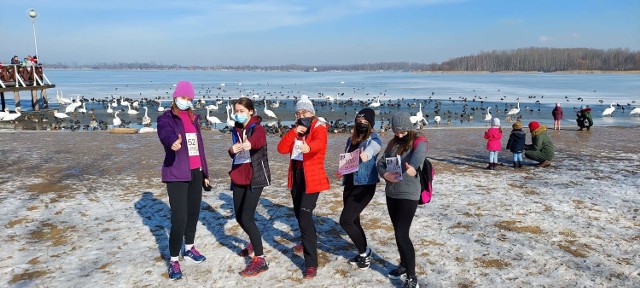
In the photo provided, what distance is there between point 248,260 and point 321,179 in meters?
1.55

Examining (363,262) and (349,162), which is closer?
(349,162)

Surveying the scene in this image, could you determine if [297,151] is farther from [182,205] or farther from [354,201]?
[182,205]

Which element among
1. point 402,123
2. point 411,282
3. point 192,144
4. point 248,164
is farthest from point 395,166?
point 192,144

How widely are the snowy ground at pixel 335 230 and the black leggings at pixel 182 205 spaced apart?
465 millimetres

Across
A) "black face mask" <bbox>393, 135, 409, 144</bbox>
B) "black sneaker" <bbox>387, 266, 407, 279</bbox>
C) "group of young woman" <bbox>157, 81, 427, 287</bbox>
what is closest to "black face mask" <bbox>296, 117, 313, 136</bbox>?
"group of young woman" <bbox>157, 81, 427, 287</bbox>

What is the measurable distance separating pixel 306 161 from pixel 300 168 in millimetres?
107

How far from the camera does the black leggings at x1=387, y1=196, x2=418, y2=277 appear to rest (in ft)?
14.0

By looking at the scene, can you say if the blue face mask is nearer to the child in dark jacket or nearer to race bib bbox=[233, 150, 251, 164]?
race bib bbox=[233, 150, 251, 164]

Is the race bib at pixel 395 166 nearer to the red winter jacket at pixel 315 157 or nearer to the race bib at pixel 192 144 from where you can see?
the red winter jacket at pixel 315 157

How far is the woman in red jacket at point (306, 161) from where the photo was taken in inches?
177

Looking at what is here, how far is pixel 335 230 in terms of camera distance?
637 centimetres

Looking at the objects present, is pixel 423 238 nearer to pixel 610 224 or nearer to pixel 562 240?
pixel 562 240

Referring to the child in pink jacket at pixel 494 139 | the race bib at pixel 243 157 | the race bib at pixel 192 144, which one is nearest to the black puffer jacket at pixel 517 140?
the child in pink jacket at pixel 494 139

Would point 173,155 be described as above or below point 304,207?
above
